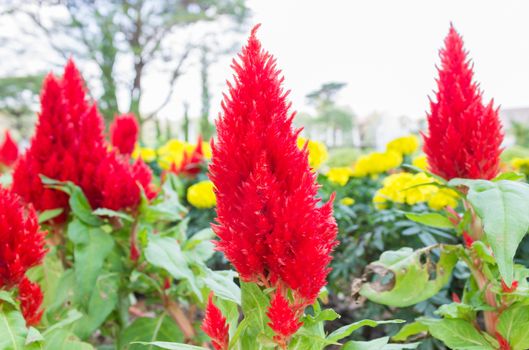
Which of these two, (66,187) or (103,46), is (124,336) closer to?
(66,187)

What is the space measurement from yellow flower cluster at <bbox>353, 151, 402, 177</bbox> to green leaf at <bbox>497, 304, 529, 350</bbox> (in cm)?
149

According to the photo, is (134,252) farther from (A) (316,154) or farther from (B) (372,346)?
(A) (316,154)

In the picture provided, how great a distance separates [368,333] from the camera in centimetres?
226

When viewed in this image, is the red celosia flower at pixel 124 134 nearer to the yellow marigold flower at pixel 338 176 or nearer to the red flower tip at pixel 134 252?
the red flower tip at pixel 134 252

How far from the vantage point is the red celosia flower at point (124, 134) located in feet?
7.13

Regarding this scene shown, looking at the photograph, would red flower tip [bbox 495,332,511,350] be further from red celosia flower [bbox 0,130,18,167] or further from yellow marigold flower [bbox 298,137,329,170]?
red celosia flower [bbox 0,130,18,167]

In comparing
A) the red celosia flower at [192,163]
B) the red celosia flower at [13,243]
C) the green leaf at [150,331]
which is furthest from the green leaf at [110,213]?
the red celosia flower at [192,163]

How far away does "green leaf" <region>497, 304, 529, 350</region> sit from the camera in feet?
3.67

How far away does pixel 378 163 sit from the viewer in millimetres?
2660

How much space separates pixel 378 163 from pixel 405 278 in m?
1.47

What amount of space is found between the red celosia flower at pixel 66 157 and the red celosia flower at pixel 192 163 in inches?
50.3

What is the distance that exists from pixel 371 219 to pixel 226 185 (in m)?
1.40

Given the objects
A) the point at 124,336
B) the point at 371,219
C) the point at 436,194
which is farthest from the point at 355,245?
the point at 124,336

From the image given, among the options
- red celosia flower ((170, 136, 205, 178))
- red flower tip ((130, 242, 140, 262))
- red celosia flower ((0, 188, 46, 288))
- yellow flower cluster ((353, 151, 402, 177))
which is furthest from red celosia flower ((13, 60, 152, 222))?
yellow flower cluster ((353, 151, 402, 177))
